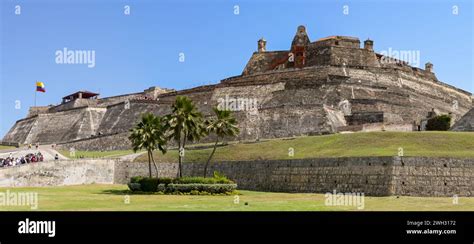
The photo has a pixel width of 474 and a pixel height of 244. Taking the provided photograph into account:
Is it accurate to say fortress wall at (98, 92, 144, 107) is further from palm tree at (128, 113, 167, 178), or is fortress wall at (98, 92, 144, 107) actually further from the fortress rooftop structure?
palm tree at (128, 113, 167, 178)

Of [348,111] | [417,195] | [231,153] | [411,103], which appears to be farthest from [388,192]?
[411,103]

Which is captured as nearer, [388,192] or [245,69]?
[388,192]

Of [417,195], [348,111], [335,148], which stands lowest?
[417,195]

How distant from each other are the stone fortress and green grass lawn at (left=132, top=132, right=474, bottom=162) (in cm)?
850

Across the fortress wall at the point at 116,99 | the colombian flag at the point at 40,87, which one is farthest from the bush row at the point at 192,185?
the colombian flag at the point at 40,87

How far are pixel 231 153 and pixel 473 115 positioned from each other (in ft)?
73.9

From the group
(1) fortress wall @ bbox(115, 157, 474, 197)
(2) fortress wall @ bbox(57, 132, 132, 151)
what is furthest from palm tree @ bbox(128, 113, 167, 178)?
(2) fortress wall @ bbox(57, 132, 132, 151)

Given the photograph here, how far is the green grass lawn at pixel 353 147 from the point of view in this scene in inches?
1656

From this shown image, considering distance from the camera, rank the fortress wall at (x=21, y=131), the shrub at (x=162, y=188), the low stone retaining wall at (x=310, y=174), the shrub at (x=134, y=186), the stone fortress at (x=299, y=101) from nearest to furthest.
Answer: the low stone retaining wall at (x=310, y=174), the shrub at (x=162, y=188), the shrub at (x=134, y=186), the stone fortress at (x=299, y=101), the fortress wall at (x=21, y=131)

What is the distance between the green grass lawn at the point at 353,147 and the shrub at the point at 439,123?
36.6 ft

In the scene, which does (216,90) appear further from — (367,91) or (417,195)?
(417,195)

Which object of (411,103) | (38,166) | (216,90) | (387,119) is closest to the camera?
(38,166)

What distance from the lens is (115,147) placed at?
236 feet

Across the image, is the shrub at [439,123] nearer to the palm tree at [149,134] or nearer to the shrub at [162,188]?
the palm tree at [149,134]
